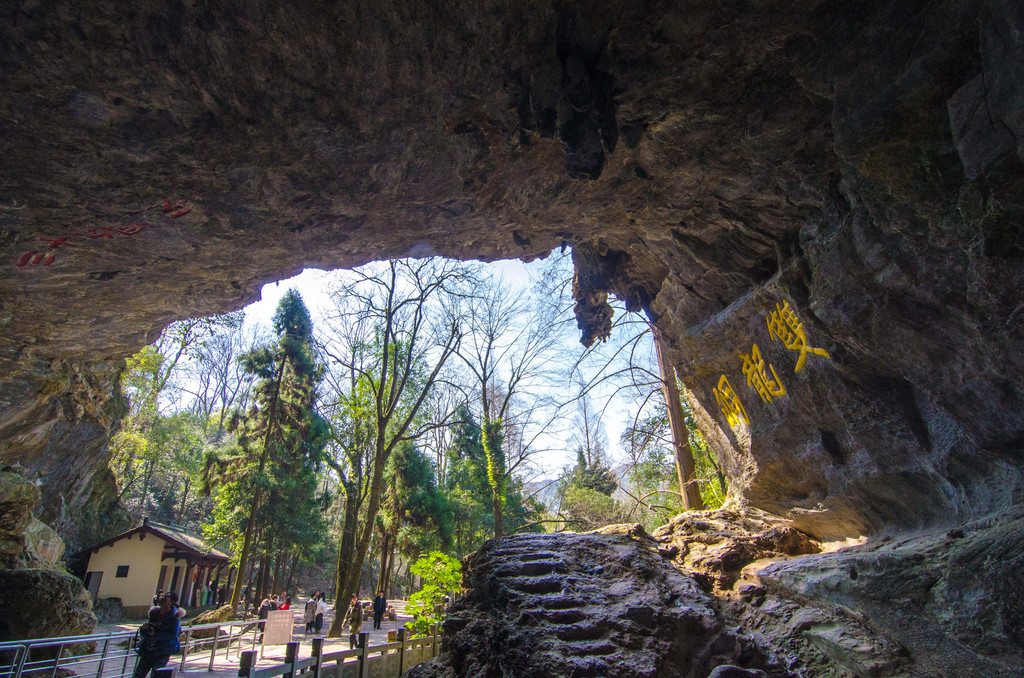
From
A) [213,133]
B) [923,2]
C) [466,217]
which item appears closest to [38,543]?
[213,133]

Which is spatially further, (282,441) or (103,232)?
(282,441)

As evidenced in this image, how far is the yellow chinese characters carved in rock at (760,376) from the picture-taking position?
231 inches

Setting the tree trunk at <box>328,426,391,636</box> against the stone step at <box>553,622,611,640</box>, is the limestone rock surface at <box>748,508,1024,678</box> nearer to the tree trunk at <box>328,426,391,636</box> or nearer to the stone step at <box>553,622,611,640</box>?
the stone step at <box>553,622,611,640</box>

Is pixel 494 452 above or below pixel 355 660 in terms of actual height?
above

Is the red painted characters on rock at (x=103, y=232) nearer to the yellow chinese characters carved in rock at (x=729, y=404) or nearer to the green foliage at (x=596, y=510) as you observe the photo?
the yellow chinese characters carved in rock at (x=729, y=404)

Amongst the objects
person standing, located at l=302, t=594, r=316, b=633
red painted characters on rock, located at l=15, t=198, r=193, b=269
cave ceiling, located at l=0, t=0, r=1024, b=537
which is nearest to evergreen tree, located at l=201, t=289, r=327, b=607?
person standing, located at l=302, t=594, r=316, b=633

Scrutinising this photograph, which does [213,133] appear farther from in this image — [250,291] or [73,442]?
[73,442]

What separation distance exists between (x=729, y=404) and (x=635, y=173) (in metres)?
3.72

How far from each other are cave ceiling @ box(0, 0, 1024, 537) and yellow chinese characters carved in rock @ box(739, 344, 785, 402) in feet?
0.21

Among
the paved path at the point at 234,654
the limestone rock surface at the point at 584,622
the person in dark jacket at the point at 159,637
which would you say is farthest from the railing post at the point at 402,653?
the person in dark jacket at the point at 159,637

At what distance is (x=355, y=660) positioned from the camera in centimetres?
596

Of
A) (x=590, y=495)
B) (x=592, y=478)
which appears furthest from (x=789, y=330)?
(x=592, y=478)

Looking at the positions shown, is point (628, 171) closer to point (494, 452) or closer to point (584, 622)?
point (584, 622)

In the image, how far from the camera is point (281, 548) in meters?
19.1
